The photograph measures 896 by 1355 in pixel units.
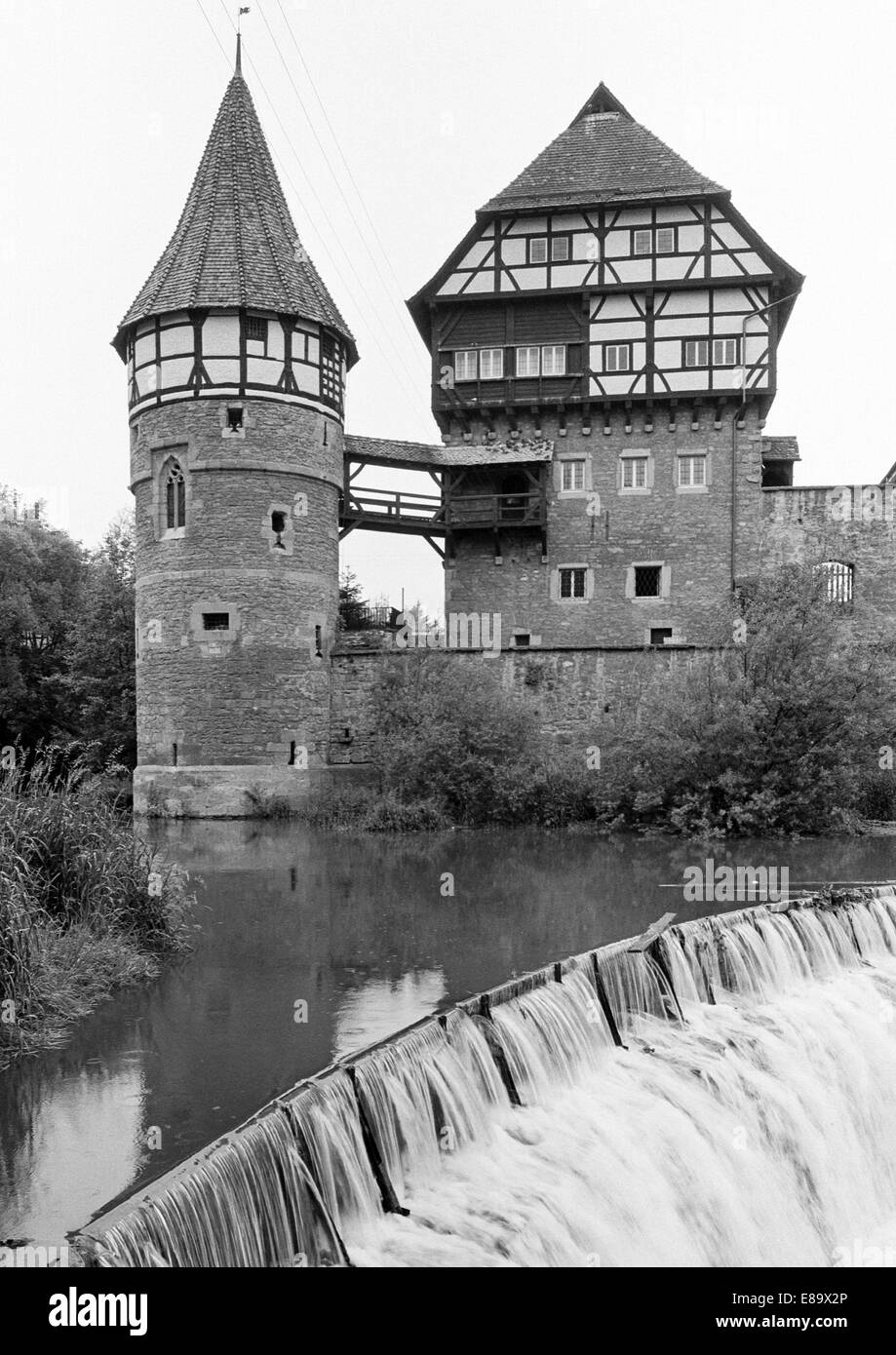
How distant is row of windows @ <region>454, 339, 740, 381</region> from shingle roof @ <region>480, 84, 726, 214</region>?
3456 mm

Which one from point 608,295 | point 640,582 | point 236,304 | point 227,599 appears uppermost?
point 608,295

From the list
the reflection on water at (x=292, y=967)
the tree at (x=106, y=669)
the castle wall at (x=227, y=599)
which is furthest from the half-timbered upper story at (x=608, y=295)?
the reflection on water at (x=292, y=967)

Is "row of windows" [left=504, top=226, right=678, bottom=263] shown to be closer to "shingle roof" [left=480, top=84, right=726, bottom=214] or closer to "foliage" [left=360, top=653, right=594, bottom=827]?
"shingle roof" [left=480, top=84, right=726, bottom=214]

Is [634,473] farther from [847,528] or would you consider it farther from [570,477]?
[847,528]

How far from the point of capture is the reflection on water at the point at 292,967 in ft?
22.8

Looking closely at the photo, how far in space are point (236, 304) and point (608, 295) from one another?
1019cm

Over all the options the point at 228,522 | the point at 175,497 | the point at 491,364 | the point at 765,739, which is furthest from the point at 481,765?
the point at 491,364

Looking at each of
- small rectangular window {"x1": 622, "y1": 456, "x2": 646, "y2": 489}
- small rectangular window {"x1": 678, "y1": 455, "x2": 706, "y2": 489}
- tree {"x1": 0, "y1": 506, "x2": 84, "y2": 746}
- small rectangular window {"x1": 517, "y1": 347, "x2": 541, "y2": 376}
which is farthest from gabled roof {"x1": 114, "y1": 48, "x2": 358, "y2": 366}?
tree {"x1": 0, "y1": 506, "x2": 84, "y2": 746}

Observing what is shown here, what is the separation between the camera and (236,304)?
25844 millimetres

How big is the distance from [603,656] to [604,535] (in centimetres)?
664

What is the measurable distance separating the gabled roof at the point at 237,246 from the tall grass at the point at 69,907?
1658 cm

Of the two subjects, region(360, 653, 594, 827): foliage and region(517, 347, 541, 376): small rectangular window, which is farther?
region(517, 347, 541, 376): small rectangular window

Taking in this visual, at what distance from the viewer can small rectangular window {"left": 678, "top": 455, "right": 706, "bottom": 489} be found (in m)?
32.3

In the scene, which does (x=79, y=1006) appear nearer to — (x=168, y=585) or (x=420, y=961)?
(x=420, y=961)
